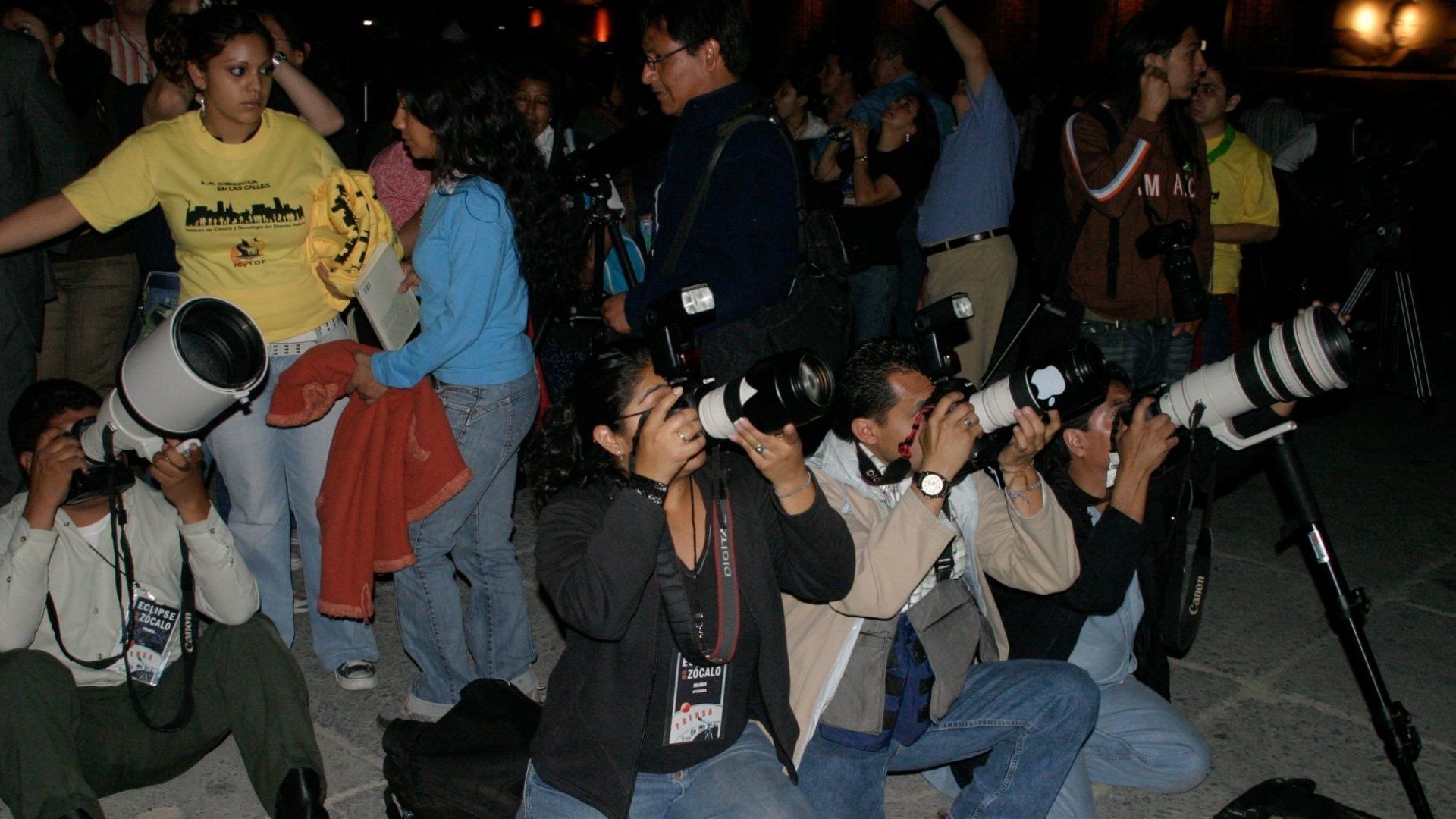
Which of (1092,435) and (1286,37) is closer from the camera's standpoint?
(1092,435)

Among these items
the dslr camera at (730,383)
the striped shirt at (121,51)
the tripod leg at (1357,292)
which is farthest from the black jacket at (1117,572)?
the striped shirt at (121,51)

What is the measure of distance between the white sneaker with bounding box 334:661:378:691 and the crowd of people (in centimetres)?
1

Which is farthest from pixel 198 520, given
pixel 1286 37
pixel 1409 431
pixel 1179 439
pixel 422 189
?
pixel 1286 37

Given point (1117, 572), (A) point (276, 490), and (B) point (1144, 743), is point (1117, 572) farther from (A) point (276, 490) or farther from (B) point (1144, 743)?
(A) point (276, 490)

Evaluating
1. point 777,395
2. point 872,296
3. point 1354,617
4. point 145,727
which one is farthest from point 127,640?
point 872,296

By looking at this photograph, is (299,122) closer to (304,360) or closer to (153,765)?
(304,360)

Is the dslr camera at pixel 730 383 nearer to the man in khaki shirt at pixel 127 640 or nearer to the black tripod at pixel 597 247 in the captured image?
the man in khaki shirt at pixel 127 640

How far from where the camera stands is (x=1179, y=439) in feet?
8.84

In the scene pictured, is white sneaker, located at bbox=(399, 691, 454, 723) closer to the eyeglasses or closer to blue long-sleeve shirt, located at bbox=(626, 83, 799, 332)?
blue long-sleeve shirt, located at bbox=(626, 83, 799, 332)

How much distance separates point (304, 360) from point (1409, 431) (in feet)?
20.6

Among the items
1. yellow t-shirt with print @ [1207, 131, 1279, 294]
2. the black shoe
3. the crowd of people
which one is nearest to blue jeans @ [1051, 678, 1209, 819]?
the crowd of people

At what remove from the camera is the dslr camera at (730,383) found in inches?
77.2

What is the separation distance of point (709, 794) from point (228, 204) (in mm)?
2046

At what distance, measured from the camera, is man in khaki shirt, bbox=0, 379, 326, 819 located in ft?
8.15
